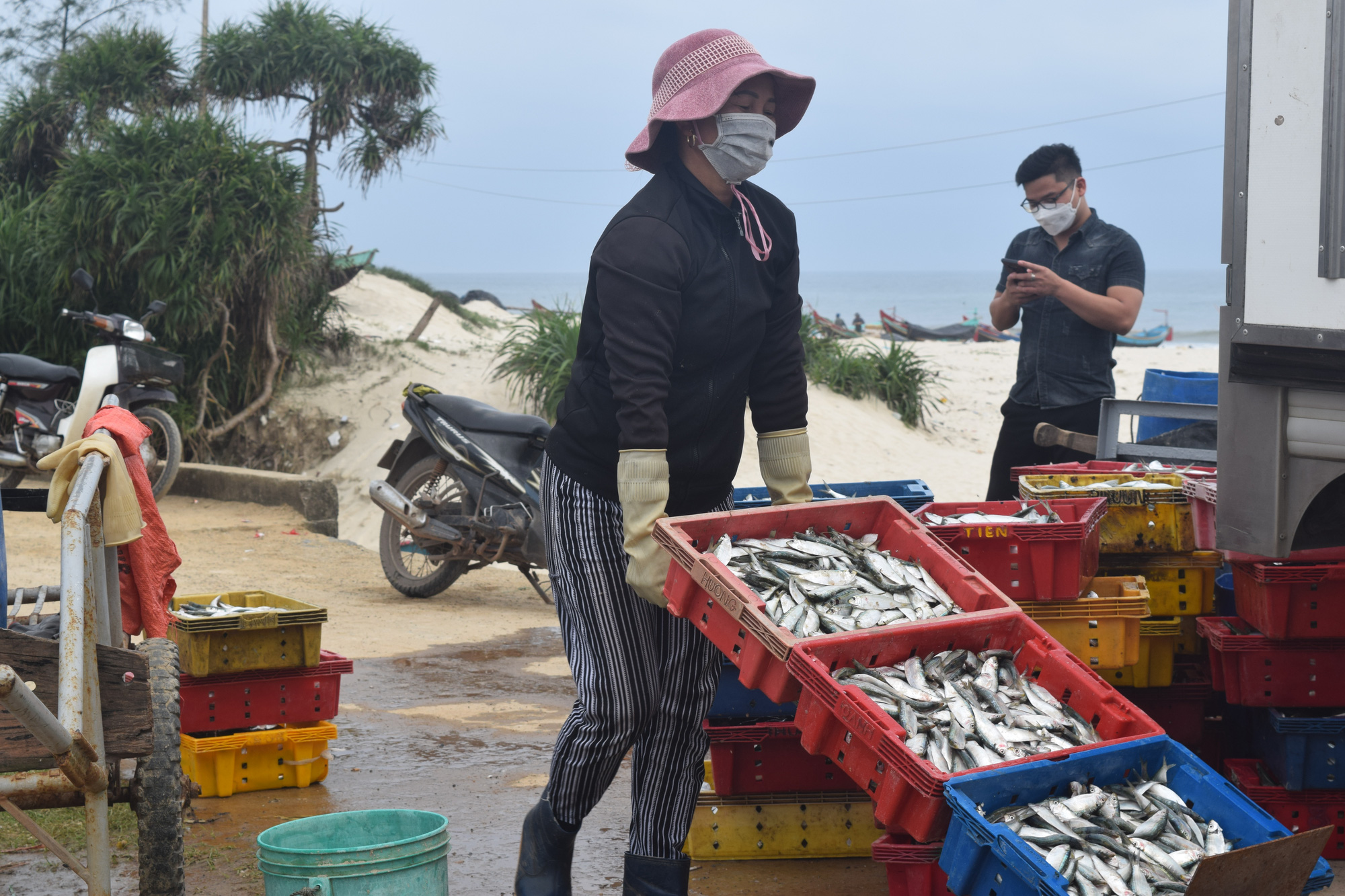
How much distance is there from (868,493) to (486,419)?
366 centimetres

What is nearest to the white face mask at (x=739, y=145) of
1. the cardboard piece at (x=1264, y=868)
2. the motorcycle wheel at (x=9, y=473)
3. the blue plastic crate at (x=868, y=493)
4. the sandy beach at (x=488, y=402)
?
the blue plastic crate at (x=868, y=493)

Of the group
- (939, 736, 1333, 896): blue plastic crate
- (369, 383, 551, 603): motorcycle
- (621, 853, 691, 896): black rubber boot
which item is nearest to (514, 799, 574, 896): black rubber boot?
(621, 853, 691, 896): black rubber boot

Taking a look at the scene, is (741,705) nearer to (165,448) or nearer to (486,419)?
(486,419)

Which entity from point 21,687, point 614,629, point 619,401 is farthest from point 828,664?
point 21,687

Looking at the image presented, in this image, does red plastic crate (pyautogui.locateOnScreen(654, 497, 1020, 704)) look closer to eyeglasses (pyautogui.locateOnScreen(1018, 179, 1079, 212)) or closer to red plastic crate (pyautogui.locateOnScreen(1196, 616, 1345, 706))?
Answer: red plastic crate (pyautogui.locateOnScreen(1196, 616, 1345, 706))

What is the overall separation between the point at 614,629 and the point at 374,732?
99.6 inches

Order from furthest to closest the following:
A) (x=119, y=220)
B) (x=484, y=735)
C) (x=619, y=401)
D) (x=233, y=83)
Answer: (x=233, y=83) → (x=119, y=220) → (x=484, y=735) → (x=619, y=401)

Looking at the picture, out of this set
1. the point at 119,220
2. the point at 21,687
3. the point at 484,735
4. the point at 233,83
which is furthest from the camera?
the point at 233,83

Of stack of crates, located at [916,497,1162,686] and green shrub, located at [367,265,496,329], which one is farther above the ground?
green shrub, located at [367,265,496,329]

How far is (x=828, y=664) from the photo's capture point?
2820 millimetres

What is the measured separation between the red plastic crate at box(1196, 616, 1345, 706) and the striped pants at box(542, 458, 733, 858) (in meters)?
1.72

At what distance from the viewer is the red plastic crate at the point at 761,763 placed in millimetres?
3902

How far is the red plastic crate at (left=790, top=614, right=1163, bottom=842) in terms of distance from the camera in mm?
2535

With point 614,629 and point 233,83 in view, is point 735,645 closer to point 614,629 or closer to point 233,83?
point 614,629
